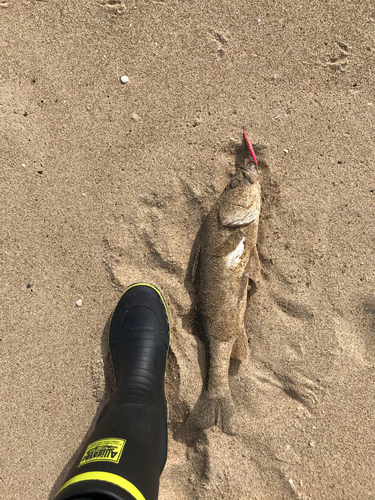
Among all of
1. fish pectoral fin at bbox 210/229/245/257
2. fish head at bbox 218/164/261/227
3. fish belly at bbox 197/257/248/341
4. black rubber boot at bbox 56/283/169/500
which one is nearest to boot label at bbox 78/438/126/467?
black rubber boot at bbox 56/283/169/500

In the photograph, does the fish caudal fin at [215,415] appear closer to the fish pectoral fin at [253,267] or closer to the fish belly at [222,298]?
the fish belly at [222,298]

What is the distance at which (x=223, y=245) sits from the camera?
2.75 metres

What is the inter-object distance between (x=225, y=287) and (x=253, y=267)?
0.32 m

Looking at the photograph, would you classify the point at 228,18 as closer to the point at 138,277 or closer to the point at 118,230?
the point at 118,230

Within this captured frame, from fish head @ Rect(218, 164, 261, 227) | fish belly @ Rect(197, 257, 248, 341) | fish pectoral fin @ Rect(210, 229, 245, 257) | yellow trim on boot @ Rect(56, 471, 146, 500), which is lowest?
yellow trim on boot @ Rect(56, 471, 146, 500)

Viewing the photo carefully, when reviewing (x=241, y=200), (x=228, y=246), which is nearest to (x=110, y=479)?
(x=228, y=246)

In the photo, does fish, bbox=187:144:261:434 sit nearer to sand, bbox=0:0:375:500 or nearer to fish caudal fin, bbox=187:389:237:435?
fish caudal fin, bbox=187:389:237:435

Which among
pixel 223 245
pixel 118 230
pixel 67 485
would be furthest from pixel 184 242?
pixel 67 485

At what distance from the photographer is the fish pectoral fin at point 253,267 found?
2799 millimetres

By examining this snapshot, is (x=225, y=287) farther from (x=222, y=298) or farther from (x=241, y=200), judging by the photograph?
(x=241, y=200)

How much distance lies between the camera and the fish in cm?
272

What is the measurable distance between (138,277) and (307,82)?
228 centimetres

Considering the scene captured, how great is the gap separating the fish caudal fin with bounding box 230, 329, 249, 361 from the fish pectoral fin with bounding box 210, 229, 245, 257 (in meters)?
0.70

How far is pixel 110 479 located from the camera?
75.7 inches
